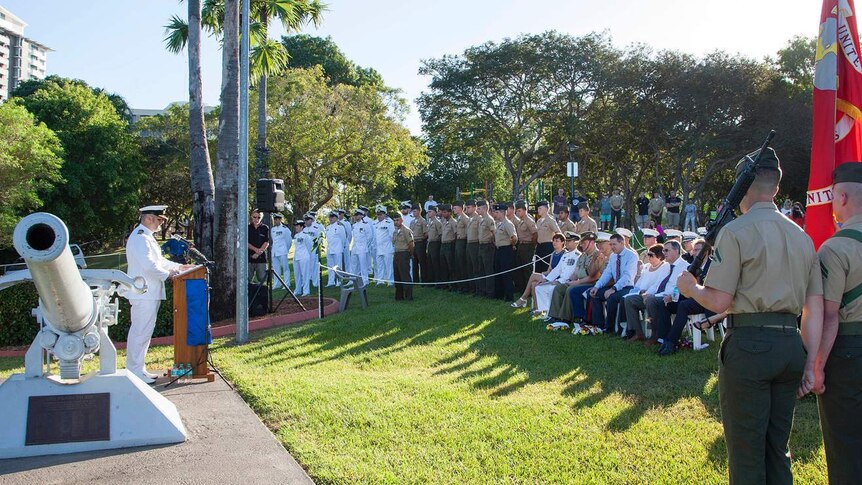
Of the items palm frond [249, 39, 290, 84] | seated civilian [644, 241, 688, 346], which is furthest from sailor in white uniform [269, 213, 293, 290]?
seated civilian [644, 241, 688, 346]

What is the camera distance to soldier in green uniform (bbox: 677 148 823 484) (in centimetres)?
359

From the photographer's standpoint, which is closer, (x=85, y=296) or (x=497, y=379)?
(x=85, y=296)

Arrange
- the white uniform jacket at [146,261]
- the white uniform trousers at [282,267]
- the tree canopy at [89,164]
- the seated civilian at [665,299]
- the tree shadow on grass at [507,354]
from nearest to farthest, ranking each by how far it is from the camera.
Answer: the tree shadow on grass at [507,354] < the white uniform jacket at [146,261] < the seated civilian at [665,299] < the white uniform trousers at [282,267] < the tree canopy at [89,164]

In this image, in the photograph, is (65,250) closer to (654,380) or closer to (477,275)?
(654,380)

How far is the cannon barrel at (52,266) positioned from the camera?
15.3ft

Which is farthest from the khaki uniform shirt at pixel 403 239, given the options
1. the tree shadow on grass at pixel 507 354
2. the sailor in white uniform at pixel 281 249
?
the sailor in white uniform at pixel 281 249

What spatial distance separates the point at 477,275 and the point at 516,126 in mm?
25630

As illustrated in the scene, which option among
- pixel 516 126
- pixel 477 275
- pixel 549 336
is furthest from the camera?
pixel 516 126

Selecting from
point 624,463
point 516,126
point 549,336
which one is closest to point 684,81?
point 516,126

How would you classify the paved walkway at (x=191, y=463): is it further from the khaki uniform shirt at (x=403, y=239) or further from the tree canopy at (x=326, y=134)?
the tree canopy at (x=326, y=134)

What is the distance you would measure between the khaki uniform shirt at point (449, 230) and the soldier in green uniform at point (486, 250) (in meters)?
1.40

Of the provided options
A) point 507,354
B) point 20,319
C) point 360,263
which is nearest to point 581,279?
point 507,354

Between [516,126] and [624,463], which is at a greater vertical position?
[516,126]

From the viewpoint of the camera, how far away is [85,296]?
214 inches
